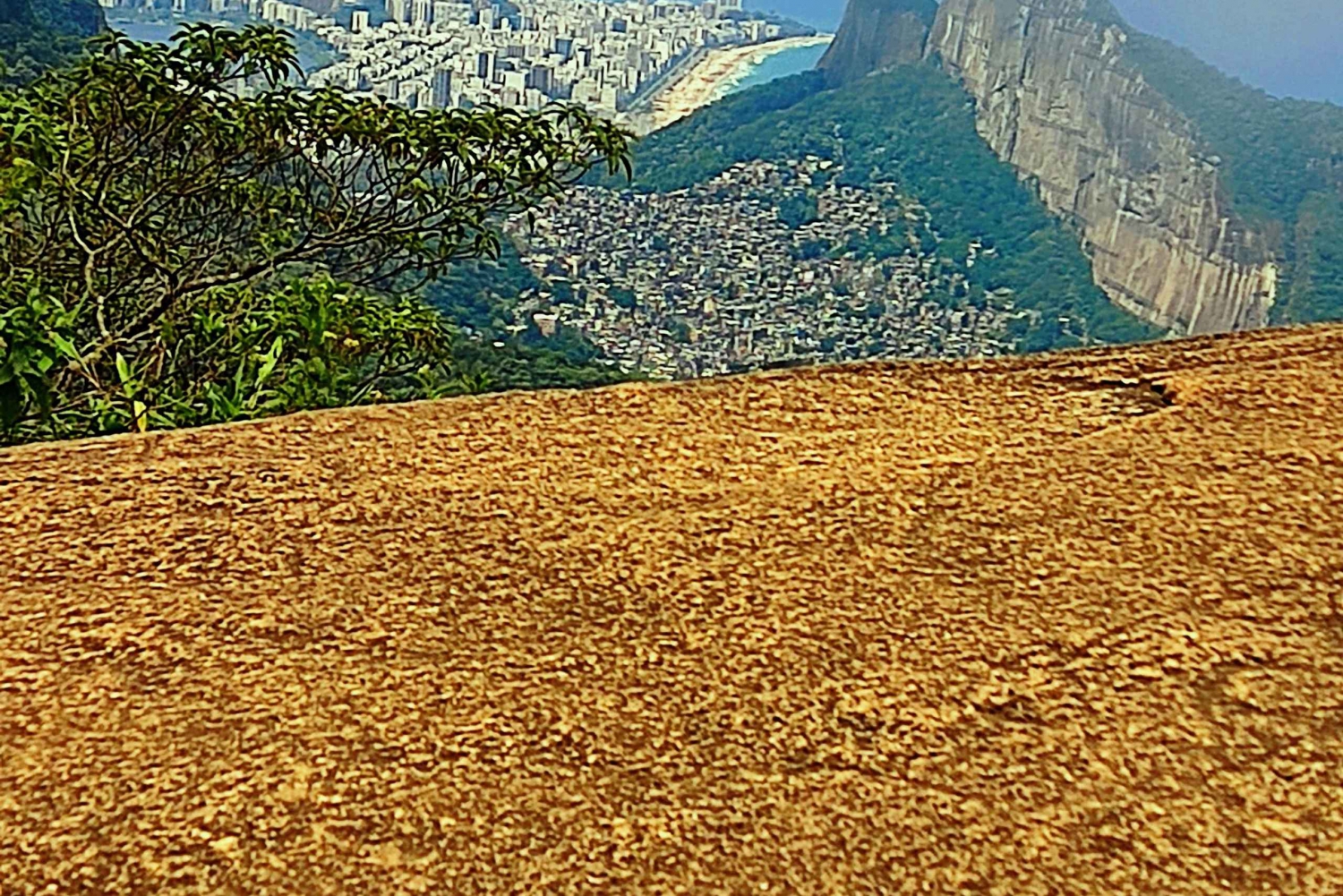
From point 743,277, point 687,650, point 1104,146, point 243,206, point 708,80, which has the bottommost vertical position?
point 743,277

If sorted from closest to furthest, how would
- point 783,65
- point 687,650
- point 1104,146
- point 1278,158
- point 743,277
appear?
point 687,650 → point 1278,158 → point 743,277 → point 1104,146 → point 783,65

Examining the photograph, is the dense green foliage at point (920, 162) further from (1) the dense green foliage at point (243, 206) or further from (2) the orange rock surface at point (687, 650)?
(2) the orange rock surface at point (687, 650)

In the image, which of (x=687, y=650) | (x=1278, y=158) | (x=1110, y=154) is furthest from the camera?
(x=1110, y=154)

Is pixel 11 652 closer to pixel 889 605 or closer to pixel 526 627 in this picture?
pixel 526 627

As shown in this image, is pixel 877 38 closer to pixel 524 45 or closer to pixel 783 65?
pixel 783 65

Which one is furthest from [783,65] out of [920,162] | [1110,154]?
[1110,154]

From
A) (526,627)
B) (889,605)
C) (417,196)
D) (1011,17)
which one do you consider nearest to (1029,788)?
(889,605)
